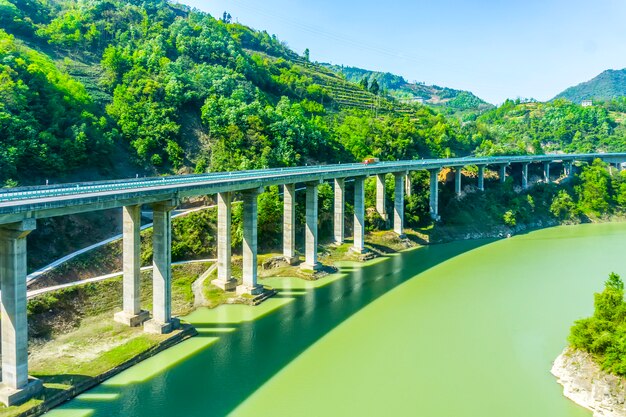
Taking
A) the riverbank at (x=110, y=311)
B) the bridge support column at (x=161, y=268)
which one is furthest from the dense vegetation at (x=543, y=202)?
the bridge support column at (x=161, y=268)

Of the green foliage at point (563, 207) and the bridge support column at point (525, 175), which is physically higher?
the bridge support column at point (525, 175)

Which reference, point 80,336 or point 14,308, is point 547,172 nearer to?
point 80,336

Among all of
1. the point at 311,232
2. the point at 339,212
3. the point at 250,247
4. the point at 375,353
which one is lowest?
the point at 375,353

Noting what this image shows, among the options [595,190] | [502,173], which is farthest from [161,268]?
[595,190]

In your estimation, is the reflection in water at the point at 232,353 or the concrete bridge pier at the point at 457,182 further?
the concrete bridge pier at the point at 457,182

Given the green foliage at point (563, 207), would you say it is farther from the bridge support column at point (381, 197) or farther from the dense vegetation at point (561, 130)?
the bridge support column at point (381, 197)

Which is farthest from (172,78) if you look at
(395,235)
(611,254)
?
(611,254)

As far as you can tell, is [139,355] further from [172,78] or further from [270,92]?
[270,92]
